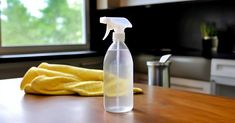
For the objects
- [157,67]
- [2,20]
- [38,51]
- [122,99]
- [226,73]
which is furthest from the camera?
[38,51]

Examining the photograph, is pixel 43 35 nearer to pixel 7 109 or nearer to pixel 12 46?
pixel 12 46

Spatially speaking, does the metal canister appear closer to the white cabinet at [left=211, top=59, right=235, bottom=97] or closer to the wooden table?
the wooden table

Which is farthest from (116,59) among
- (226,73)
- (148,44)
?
(148,44)

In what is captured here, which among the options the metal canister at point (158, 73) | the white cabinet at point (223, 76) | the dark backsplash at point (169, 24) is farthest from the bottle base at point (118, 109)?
the dark backsplash at point (169, 24)

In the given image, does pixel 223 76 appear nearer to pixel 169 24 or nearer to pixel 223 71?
pixel 223 71

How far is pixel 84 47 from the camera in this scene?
2965mm

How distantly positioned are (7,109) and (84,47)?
7.12ft

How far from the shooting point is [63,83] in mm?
1015

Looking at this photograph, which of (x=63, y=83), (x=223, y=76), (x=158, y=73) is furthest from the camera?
(x=223, y=76)

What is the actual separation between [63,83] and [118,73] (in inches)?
11.7

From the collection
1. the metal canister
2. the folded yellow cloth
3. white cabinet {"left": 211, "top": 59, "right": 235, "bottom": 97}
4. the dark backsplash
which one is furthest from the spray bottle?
the dark backsplash

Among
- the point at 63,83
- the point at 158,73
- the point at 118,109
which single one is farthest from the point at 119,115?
the point at 158,73

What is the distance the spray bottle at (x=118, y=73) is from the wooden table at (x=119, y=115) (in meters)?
0.03

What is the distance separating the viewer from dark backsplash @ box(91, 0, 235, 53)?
8.10 feet
